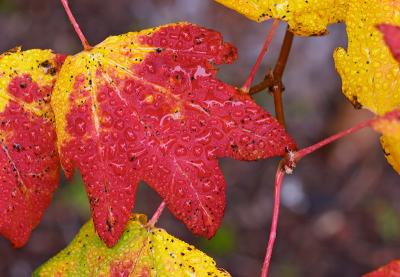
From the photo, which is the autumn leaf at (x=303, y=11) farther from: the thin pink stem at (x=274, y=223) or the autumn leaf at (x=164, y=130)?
the thin pink stem at (x=274, y=223)

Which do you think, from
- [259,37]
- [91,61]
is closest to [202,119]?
[91,61]

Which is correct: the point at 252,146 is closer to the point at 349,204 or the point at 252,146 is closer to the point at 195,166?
the point at 195,166

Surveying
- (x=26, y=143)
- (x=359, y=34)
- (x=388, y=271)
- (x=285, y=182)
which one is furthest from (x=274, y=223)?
(x=285, y=182)

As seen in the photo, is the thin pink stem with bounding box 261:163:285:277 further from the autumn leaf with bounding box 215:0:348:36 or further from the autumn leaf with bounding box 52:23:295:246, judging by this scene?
the autumn leaf with bounding box 215:0:348:36

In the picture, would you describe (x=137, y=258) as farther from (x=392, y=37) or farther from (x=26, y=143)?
(x=392, y=37)

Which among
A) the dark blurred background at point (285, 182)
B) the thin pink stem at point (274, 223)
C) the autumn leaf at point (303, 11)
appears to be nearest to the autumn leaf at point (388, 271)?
the thin pink stem at point (274, 223)

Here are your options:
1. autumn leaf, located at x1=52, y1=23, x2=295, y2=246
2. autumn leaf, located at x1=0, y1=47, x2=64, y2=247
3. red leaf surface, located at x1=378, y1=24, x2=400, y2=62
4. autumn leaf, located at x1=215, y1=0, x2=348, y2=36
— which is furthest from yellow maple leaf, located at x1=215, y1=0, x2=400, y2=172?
→ autumn leaf, located at x1=0, y1=47, x2=64, y2=247
